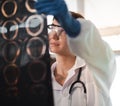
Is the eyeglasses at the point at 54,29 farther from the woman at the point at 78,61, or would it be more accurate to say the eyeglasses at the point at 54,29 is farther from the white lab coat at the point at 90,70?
the white lab coat at the point at 90,70

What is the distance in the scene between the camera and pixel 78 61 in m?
1.02

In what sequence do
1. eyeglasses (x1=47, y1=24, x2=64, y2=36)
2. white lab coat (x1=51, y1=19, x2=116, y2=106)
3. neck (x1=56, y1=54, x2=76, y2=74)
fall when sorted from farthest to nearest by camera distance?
neck (x1=56, y1=54, x2=76, y2=74), eyeglasses (x1=47, y1=24, x2=64, y2=36), white lab coat (x1=51, y1=19, x2=116, y2=106)

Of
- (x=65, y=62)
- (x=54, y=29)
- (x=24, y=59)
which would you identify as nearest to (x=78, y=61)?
(x=65, y=62)

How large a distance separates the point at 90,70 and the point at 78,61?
7.0 inches

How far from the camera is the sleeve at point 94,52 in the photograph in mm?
777

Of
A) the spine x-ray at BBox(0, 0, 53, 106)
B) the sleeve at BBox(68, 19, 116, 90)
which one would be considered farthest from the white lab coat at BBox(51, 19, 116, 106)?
the spine x-ray at BBox(0, 0, 53, 106)

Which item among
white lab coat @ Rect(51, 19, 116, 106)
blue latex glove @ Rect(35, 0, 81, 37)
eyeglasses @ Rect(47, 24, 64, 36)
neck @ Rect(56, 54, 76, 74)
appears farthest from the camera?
neck @ Rect(56, 54, 76, 74)

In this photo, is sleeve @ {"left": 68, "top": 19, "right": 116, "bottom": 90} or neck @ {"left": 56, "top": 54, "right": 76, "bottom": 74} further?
neck @ {"left": 56, "top": 54, "right": 76, "bottom": 74}

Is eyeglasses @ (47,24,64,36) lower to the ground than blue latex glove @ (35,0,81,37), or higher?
lower

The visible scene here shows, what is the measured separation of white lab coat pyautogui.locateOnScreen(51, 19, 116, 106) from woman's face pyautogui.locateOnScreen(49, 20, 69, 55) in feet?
0.29

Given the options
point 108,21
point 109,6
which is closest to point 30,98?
point 109,6

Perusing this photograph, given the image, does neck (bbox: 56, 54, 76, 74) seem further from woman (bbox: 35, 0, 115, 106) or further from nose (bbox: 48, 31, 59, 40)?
nose (bbox: 48, 31, 59, 40)

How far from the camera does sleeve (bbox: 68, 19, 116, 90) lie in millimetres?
777

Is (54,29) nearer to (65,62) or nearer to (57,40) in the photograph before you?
(57,40)
